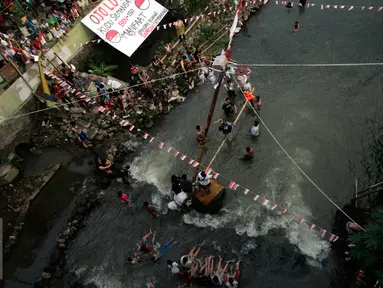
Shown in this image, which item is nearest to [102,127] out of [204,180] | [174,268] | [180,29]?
[204,180]

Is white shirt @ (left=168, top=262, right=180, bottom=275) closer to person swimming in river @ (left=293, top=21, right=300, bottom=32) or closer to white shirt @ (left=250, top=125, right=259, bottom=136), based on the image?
white shirt @ (left=250, top=125, right=259, bottom=136)

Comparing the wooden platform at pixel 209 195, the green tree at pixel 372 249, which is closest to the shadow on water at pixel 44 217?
the wooden platform at pixel 209 195

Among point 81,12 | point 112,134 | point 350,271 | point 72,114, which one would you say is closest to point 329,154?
point 350,271

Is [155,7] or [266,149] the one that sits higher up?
[155,7]

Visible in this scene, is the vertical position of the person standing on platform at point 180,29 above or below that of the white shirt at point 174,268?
above

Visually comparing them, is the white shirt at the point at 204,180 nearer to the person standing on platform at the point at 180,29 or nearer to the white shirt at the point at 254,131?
the white shirt at the point at 254,131

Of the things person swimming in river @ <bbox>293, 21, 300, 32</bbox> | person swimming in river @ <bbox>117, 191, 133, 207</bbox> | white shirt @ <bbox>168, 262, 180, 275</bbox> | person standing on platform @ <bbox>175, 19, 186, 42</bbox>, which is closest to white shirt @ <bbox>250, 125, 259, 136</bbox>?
person swimming in river @ <bbox>117, 191, 133, 207</bbox>

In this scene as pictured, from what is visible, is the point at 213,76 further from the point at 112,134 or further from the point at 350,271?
the point at 350,271
